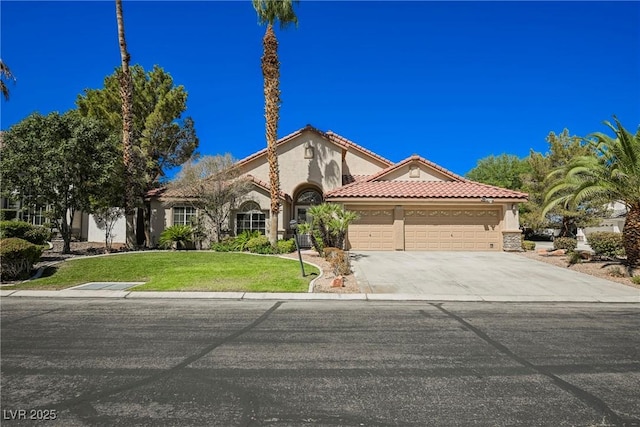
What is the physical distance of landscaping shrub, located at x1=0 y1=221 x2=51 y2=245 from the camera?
16172 mm

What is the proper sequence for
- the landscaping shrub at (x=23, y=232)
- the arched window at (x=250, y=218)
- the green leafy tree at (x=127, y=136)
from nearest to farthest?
1. the landscaping shrub at (x=23, y=232)
2. the green leafy tree at (x=127, y=136)
3. the arched window at (x=250, y=218)

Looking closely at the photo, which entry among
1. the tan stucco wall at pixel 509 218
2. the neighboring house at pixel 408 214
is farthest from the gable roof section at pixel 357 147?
the tan stucco wall at pixel 509 218

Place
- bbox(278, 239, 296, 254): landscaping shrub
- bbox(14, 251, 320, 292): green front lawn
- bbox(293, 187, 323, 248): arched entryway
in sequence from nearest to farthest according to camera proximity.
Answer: bbox(14, 251, 320, 292): green front lawn → bbox(278, 239, 296, 254): landscaping shrub → bbox(293, 187, 323, 248): arched entryway

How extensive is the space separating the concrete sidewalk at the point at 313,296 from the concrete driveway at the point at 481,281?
27mm

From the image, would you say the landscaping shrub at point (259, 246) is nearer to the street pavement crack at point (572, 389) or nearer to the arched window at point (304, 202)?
the arched window at point (304, 202)

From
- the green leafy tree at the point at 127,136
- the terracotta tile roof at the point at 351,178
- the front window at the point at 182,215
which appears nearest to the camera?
the green leafy tree at the point at 127,136

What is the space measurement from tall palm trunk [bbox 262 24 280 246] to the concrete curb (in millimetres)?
9194

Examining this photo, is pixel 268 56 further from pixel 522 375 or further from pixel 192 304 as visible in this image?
pixel 522 375

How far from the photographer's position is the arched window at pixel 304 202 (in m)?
25.6

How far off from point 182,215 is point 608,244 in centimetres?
2120

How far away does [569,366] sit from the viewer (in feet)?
15.9

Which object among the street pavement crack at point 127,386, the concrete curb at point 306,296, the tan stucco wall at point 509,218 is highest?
the tan stucco wall at point 509,218

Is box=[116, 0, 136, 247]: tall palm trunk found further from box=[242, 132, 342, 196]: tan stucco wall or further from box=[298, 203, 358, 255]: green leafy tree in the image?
box=[298, 203, 358, 255]: green leafy tree

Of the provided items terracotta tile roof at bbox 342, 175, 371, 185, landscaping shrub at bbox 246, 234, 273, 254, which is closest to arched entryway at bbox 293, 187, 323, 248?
terracotta tile roof at bbox 342, 175, 371, 185
